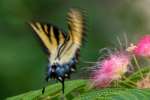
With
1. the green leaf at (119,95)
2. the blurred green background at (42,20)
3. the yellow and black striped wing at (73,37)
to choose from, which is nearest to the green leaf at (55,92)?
the yellow and black striped wing at (73,37)

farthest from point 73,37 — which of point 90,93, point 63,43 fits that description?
point 90,93

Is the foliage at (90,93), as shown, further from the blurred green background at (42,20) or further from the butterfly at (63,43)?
the blurred green background at (42,20)

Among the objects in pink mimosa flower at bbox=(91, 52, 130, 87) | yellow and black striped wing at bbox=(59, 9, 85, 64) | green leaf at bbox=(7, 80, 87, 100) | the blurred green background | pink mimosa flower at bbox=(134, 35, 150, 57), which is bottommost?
green leaf at bbox=(7, 80, 87, 100)

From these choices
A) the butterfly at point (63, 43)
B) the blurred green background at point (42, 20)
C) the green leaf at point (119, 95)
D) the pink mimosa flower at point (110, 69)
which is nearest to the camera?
the green leaf at point (119, 95)

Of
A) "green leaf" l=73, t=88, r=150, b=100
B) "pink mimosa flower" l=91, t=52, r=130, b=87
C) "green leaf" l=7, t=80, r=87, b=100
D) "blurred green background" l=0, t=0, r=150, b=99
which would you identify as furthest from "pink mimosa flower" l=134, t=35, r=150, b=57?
"blurred green background" l=0, t=0, r=150, b=99

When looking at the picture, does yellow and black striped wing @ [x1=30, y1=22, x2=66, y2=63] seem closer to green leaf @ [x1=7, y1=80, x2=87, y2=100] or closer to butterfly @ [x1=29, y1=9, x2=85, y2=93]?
butterfly @ [x1=29, y1=9, x2=85, y2=93]

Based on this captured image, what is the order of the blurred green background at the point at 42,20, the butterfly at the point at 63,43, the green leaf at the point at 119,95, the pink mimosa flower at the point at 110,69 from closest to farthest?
the green leaf at the point at 119,95, the pink mimosa flower at the point at 110,69, the butterfly at the point at 63,43, the blurred green background at the point at 42,20

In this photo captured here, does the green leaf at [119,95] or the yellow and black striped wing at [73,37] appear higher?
the yellow and black striped wing at [73,37]
